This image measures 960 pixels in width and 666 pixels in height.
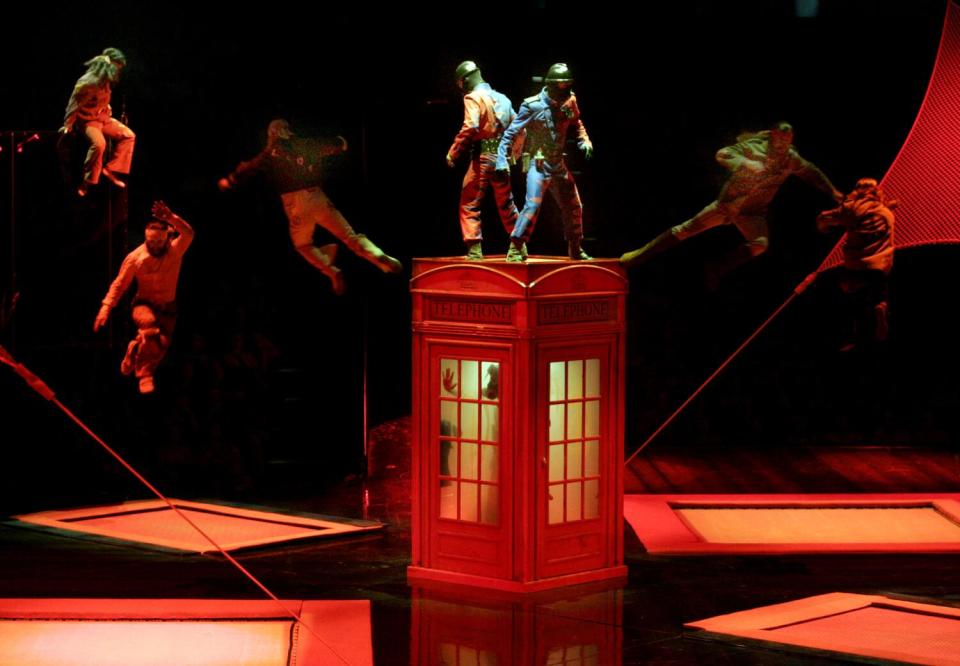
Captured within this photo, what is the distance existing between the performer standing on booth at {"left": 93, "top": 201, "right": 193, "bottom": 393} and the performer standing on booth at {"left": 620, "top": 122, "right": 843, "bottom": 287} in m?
2.39

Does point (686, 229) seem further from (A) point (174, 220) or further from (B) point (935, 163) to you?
(A) point (174, 220)

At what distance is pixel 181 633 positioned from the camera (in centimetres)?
686

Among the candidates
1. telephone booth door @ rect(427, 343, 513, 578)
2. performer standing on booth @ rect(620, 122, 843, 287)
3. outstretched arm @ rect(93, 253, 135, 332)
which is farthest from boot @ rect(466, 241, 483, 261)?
outstretched arm @ rect(93, 253, 135, 332)

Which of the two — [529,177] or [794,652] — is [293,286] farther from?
[794,652]

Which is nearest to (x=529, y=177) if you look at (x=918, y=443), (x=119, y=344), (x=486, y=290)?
(x=486, y=290)

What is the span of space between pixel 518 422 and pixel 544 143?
1.23 metres

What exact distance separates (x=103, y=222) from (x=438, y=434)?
2559mm

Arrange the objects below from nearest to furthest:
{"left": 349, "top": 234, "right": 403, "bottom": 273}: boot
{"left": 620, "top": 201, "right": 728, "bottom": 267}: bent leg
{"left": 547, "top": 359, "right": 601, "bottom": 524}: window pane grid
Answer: {"left": 547, "top": 359, "right": 601, "bottom": 524}: window pane grid, {"left": 349, "top": 234, "right": 403, "bottom": 273}: boot, {"left": 620, "top": 201, "right": 728, "bottom": 267}: bent leg

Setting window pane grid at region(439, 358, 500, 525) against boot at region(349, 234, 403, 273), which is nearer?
window pane grid at region(439, 358, 500, 525)

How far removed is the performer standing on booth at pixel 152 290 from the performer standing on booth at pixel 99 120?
313 mm

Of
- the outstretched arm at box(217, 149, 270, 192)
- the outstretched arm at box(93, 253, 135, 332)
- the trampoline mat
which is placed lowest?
the trampoline mat

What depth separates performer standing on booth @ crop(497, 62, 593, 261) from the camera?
25.3ft

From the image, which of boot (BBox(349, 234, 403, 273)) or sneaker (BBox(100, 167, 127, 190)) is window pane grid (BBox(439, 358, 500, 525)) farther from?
sneaker (BBox(100, 167, 127, 190))

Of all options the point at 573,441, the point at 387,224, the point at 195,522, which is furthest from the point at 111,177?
the point at 573,441
